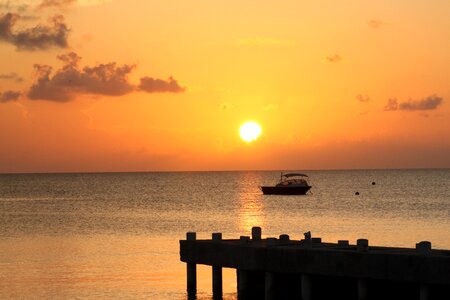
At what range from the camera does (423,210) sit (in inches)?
4815

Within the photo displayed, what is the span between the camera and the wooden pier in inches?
1336

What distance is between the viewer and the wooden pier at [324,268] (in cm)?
3394

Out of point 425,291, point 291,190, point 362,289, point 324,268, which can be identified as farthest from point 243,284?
point 291,190

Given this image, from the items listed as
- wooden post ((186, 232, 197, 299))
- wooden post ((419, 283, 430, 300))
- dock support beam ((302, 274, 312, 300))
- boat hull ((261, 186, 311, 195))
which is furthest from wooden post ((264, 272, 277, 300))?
boat hull ((261, 186, 311, 195))

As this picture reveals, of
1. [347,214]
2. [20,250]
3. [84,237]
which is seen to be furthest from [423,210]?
[20,250]

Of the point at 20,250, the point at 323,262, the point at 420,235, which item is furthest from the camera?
the point at 420,235

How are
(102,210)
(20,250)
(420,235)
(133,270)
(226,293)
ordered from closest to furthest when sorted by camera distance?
(226,293) < (133,270) < (20,250) < (420,235) < (102,210)

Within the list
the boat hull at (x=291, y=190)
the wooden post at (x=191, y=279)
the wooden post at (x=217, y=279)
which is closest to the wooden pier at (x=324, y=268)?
the wooden post at (x=217, y=279)

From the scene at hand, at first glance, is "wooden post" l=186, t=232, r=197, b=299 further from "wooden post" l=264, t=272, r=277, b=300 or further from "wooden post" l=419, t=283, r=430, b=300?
"wooden post" l=419, t=283, r=430, b=300

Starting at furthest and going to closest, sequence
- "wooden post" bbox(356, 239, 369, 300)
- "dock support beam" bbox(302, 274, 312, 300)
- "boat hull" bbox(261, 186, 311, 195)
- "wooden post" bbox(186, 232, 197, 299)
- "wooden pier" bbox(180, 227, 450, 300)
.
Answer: "boat hull" bbox(261, 186, 311, 195), "wooden post" bbox(186, 232, 197, 299), "dock support beam" bbox(302, 274, 312, 300), "wooden post" bbox(356, 239, 369, 300), "wooden pier" bbox(180, 227, 450, 300)

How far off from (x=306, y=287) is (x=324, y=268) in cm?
128

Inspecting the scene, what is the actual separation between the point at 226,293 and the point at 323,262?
7.70 metres

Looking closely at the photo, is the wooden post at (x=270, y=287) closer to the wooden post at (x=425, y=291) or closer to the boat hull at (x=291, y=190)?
the wooden post at (x=425, y=291)

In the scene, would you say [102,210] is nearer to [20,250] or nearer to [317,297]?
[20,250]
